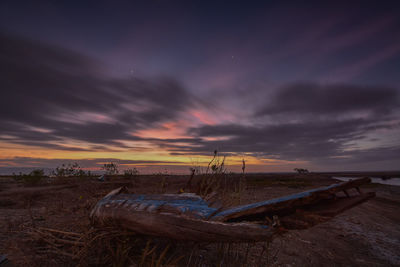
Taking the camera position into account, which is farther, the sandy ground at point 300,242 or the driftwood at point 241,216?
the sandy ground at point 300,242

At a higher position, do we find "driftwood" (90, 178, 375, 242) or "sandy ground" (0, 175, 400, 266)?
"driftwood" (90, 178, 375, 242)

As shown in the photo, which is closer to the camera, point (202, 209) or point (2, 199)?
point (202, 209)

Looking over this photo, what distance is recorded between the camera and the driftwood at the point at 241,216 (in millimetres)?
1821

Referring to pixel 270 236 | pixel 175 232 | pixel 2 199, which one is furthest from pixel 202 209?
pixel 2 199

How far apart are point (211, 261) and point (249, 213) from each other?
217 cm

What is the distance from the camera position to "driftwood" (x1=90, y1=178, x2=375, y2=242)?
1821mm

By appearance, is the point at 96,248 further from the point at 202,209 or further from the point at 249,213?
the point at 249,213

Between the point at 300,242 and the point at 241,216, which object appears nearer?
the point at 241,216

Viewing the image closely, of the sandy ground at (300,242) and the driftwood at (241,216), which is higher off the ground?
the driftwood at (241,216)

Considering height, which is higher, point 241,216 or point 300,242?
point 241,216

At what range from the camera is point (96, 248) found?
3.03 metres

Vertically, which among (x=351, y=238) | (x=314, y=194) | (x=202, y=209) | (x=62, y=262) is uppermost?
(x=314, y=194)

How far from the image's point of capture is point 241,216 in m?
2.08

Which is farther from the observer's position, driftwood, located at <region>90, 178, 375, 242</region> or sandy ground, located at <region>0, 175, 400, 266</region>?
sandy ground, located at <region>0, 175, 400, 266</region>
